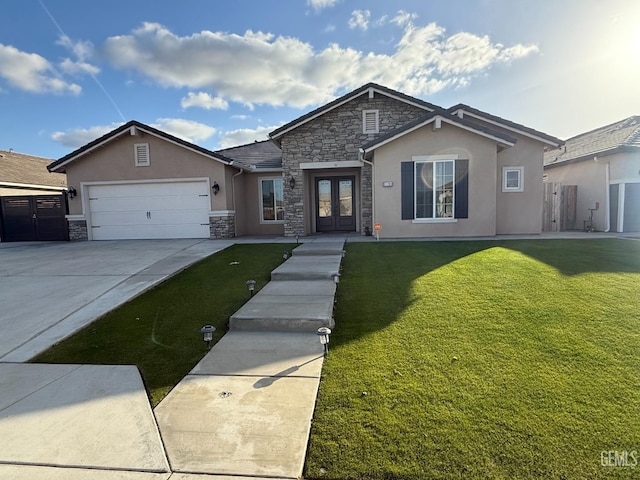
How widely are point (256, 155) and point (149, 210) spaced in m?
5.42

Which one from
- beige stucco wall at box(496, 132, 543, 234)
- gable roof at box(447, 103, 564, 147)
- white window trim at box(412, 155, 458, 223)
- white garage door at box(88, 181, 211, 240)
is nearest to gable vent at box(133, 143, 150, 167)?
white garage door at box(88, 181, 211, 240)

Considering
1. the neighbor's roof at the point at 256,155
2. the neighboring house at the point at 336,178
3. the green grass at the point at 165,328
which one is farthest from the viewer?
the neighbor's roof at the point at 256,155

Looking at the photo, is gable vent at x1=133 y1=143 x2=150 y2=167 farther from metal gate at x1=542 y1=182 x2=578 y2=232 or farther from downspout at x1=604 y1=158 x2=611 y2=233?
downspout at x1=604 y1=158 x2=611 y2=233

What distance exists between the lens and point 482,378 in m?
3.18

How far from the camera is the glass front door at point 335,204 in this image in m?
14.5

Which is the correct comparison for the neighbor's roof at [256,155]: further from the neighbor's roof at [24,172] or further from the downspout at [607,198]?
the downspout at [607,198]

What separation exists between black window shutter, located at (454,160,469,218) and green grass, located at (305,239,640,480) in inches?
197

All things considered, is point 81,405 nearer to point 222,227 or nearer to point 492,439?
point 492,439

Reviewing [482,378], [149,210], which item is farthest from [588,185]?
[149,210]

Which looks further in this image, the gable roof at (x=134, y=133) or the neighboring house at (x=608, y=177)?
the gable roof at (x=134, y=133)

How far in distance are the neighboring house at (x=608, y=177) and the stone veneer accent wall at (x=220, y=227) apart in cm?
1283

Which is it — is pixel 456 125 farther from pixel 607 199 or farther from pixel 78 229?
pixel 78 229

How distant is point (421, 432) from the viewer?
251 cm

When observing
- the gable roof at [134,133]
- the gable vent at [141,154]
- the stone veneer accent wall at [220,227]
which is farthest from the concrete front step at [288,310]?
the gable vent at [141,154]
